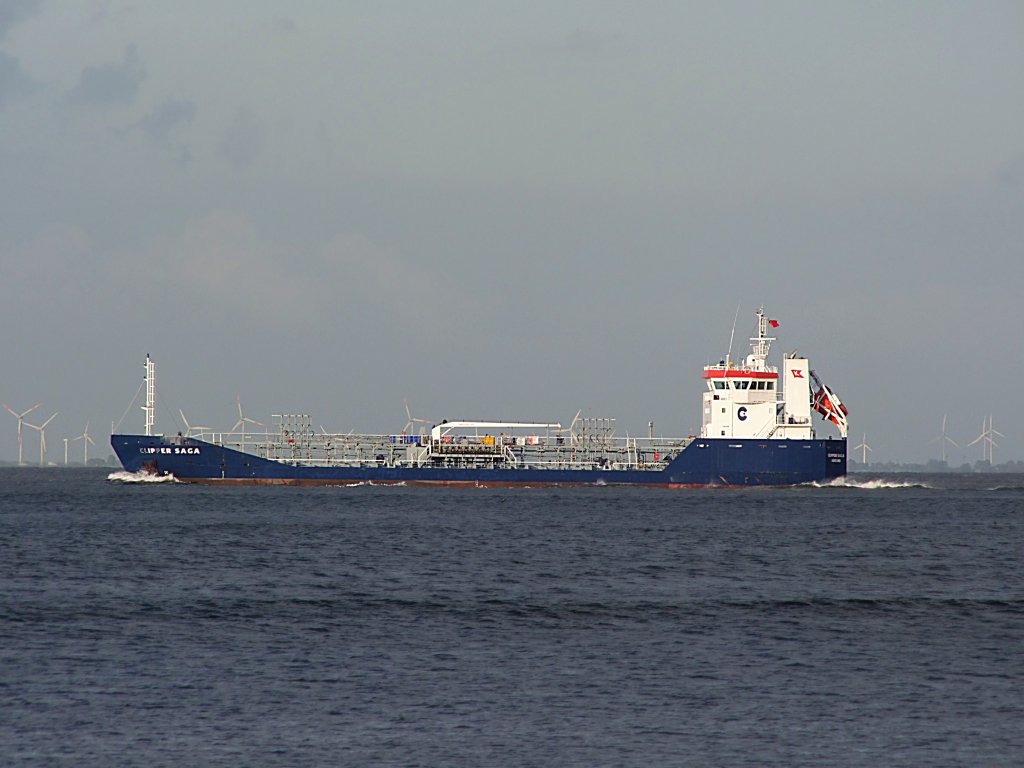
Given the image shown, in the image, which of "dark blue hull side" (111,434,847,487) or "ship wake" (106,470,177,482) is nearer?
"dark blue hull side" (111,434,847,487)

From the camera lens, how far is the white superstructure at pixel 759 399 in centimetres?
11906

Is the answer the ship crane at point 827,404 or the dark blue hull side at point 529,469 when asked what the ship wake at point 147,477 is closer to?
the dark blue hull side at point 529,469

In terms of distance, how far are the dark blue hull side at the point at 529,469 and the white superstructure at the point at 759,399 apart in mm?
1637

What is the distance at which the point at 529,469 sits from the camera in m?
130

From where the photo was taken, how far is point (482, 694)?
30000mm

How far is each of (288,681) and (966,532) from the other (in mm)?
59585

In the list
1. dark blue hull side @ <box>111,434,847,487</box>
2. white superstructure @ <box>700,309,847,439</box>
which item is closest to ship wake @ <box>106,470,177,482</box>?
dark blue hull side @ <box>111,434,847,487</box>

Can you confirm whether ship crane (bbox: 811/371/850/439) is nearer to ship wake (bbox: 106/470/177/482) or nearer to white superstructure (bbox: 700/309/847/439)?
white superstructure (bbox: 700/309/847/439)

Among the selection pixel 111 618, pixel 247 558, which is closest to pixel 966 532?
pixel 247 558

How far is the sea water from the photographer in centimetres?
2580

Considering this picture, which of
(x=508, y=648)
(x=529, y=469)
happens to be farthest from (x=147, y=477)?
(x=508, y=648)

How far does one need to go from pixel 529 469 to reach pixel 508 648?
9374cm

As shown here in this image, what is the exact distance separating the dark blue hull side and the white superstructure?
1637mm

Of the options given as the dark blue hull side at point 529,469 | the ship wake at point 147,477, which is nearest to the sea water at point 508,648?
the dark blue hull side at point 529,469
